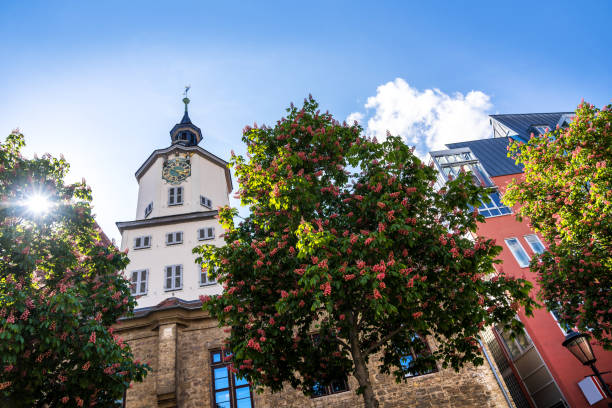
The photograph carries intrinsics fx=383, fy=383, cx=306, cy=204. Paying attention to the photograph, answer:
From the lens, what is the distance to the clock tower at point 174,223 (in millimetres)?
22172

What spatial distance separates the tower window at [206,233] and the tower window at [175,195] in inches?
130

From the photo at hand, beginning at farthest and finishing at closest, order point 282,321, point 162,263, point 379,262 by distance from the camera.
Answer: point 162,263, point 282,321, point 379,262

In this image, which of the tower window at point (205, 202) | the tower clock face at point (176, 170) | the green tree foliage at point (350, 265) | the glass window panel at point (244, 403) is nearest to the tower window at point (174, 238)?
the tower window at point (205, 202)

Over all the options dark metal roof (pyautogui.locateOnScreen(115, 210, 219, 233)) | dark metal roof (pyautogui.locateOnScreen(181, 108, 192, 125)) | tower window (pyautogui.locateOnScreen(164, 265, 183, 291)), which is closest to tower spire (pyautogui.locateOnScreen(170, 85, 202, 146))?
dark metal roof (pyautogui.locateOnScreen(181, 108, 192, 125))

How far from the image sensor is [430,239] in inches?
357

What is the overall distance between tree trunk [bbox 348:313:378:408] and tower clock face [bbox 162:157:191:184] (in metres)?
21.5

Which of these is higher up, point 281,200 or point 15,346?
point 281,200

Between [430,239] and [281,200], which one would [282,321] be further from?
[430,239]

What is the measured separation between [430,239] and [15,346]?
360 inches

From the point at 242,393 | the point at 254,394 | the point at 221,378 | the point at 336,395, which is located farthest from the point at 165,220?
the point at 336,395

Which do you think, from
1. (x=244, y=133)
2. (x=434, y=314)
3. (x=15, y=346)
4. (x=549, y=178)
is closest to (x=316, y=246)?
(x=434, y=314)

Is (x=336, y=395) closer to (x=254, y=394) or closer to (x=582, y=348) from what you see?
(x=254, y=394)

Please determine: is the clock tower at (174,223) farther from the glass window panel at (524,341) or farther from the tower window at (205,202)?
the glass window panel at (524,341)

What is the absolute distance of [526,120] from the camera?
3500 cm
